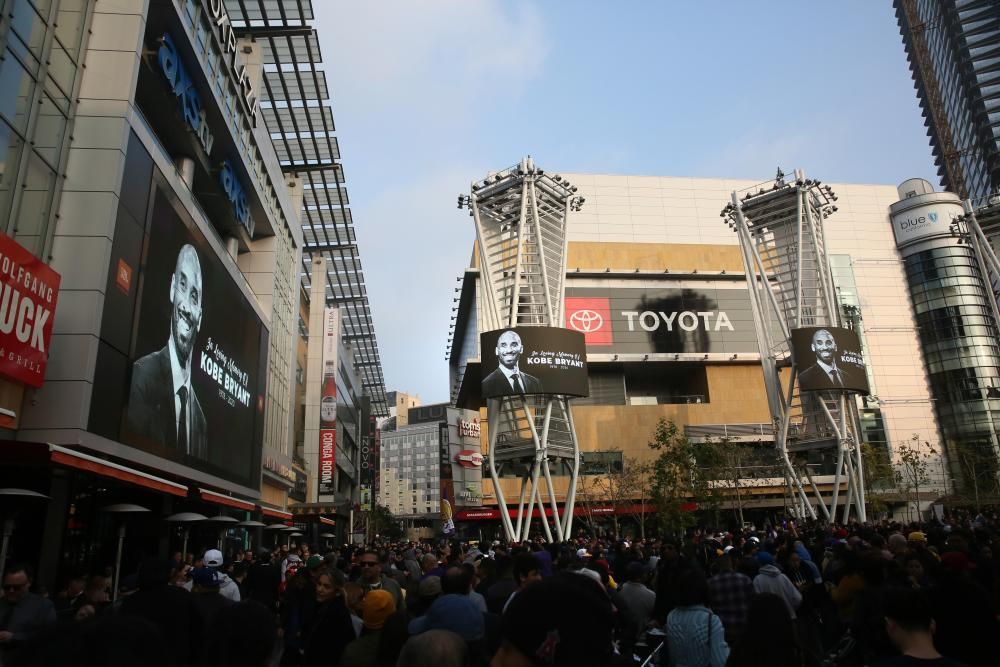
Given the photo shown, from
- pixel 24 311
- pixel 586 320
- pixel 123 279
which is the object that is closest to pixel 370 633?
pixel 24 311

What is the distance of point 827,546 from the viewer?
583 inches

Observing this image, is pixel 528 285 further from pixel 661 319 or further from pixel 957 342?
pixel 957 342

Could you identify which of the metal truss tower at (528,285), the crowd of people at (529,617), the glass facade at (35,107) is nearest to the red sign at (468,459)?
the metal truss tower at (528,285)

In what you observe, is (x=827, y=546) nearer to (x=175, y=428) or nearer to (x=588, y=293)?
(x=175, y=428)

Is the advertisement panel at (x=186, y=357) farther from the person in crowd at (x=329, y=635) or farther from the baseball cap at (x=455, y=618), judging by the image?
the baseball cap at (x=455, y=618)

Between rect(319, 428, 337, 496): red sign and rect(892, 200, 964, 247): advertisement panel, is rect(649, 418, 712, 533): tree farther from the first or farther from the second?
rect(892, 200, 964, 247): advertisement panel

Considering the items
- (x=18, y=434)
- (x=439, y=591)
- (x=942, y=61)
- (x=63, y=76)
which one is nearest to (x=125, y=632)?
(x=439, y=591)

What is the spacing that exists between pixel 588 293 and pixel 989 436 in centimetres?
4229

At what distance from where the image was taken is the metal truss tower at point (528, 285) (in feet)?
122

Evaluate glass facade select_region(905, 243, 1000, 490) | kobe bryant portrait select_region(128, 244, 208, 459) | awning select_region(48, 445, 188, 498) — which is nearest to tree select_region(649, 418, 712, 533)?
kobe bryant portrait select_region(128, 244, 208, 459)

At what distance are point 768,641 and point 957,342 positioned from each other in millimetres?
85448

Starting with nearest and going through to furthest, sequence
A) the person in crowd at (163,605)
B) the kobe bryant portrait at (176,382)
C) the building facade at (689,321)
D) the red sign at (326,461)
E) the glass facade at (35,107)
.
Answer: the person in crowd at (163,605), the glass facade at (35,107), the kobe bryant portrait at (176,382), the red sign at (326,461), the building facade at (689,321)

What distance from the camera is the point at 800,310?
42.0 meters

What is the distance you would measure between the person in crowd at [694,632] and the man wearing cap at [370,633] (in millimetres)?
2512
